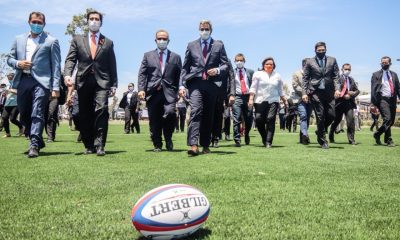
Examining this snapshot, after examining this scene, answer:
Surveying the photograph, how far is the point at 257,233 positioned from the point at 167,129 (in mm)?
Answer: 6632

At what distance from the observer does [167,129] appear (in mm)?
9375

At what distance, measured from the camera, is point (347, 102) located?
12867 millimetres

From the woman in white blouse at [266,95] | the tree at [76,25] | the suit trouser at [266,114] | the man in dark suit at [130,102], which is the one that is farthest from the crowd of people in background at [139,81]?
the tree at [76,25]

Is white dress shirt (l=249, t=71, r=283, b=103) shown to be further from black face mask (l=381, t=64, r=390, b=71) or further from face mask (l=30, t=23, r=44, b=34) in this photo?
face mask (l=30, t=23, r=44, b=34)

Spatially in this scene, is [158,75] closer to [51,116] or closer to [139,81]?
[139,81]

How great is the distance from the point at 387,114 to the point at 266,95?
12.5 ft

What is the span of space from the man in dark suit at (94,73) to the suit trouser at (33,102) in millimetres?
608

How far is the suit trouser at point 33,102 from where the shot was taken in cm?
758

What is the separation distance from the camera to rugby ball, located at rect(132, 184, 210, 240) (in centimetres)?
271

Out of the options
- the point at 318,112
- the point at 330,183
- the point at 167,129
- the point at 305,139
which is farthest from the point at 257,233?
the point at 305,139

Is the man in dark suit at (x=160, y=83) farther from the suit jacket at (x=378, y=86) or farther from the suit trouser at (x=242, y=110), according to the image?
the suit jacket at (x=378, y=86)

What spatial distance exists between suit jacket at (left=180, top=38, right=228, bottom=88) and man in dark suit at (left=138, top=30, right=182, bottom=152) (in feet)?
2.70

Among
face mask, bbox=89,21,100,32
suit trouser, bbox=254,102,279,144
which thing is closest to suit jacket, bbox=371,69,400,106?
suit trouser, bbox=254,102,279,144

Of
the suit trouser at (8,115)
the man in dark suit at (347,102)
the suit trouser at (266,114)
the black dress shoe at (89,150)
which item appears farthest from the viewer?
the suit trouser at (8,115)
